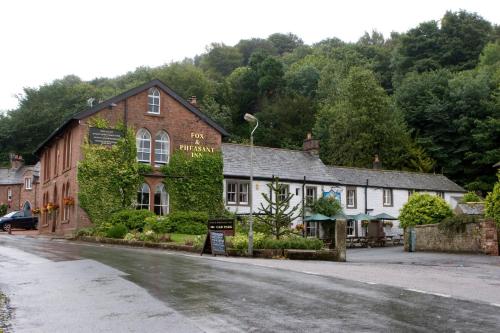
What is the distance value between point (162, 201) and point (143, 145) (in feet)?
13.2

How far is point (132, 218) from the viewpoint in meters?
32.7

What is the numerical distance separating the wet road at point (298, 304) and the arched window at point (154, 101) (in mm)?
23168

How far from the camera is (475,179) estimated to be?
195ft

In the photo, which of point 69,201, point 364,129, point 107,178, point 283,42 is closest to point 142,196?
point 107,178

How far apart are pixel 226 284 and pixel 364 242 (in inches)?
1171

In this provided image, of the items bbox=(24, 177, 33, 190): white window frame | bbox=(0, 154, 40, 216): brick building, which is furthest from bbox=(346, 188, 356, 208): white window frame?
bbox=(24, 177, 33, 190): white window frame

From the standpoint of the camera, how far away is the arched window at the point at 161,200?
37.4 m

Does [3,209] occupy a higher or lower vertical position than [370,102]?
lower

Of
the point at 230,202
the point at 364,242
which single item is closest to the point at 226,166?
the point at 230,202

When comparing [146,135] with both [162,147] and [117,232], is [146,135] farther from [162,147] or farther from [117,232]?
[117,232]

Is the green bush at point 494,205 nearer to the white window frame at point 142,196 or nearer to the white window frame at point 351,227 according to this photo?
the white window frame at point 351,227

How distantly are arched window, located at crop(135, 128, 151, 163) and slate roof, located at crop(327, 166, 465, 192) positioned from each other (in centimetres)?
1623

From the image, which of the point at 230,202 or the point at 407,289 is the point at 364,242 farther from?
the point at 407,289

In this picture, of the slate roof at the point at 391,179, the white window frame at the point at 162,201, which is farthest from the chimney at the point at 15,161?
the slate roof at the point at 391,179
